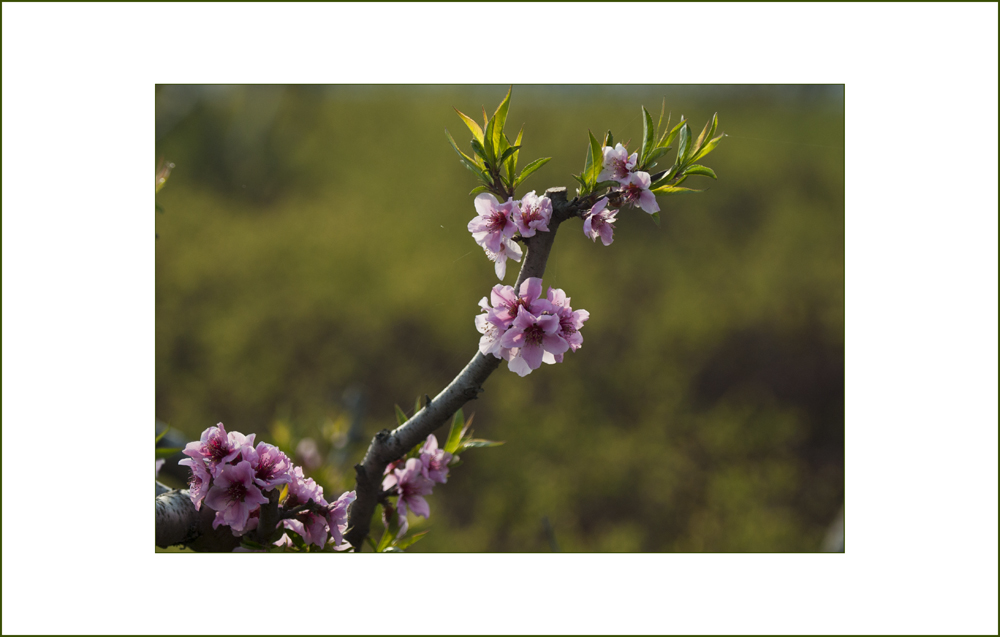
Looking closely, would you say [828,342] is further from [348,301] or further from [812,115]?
[348,301]

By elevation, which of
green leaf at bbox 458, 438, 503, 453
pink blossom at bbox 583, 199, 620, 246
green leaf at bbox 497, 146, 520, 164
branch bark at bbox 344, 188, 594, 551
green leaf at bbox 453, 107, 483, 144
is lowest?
green leaf at bbox 458, 438, 503, 453

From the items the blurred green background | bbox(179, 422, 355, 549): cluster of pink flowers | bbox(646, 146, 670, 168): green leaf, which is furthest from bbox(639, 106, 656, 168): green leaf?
the blurred green background

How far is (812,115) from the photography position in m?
2.38

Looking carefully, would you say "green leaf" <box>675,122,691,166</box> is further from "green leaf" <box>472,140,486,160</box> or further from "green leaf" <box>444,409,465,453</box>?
"green leaf" <box>444,409,465,453</box>

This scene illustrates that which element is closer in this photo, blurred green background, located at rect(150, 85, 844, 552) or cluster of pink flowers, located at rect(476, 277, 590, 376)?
cluster of pink flowers, located at rect(476, 277, 590, 376)

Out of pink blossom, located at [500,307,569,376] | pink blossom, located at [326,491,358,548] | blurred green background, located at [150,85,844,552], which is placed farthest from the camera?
blurred green background, located at [150,85,844,552]

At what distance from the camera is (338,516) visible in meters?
0.75

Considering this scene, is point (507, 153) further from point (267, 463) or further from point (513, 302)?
point (267, 463)

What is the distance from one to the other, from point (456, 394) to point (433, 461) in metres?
0.17

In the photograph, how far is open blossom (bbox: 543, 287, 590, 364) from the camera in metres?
0.66

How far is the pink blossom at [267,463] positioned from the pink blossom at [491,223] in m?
0.32

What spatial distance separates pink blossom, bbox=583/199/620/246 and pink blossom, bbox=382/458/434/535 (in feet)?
1.11

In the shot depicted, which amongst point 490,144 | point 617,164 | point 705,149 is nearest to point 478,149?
point 490,144

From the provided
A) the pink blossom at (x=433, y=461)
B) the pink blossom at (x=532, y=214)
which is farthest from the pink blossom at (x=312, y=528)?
the pink blossom at (x=532, y=214)
